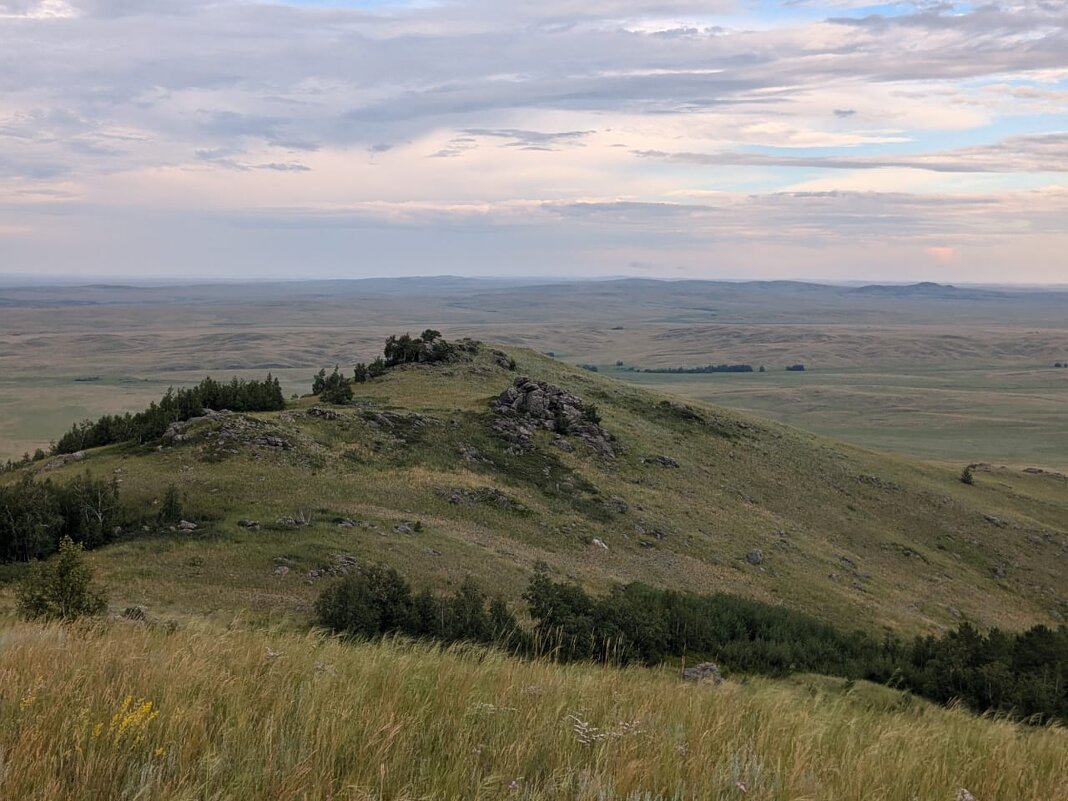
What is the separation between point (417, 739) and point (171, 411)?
102ft

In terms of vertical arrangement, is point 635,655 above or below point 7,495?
below

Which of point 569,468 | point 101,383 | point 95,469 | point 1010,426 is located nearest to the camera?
point 95,469

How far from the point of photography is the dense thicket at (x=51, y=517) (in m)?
19.1

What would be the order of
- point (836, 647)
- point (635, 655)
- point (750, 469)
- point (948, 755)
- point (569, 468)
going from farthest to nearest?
point (750, 469) → point (569, 468) → point (836, 647) → point (635, 655) → point (948, 755)

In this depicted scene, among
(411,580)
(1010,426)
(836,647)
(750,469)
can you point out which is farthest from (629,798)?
(1010,426)

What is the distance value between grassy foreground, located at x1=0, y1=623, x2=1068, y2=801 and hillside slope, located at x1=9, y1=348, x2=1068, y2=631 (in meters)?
11.2

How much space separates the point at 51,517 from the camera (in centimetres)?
1961

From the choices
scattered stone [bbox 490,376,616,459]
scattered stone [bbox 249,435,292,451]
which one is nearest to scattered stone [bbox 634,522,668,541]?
scattered stone [bbox 490,376,616,459]

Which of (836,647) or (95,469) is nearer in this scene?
(836,647)

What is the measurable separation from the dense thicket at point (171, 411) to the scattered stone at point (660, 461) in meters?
20.1

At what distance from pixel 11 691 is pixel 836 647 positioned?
19612 mm

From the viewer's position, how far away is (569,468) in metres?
36.7

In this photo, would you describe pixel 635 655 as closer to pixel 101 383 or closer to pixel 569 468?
pixel 569 468

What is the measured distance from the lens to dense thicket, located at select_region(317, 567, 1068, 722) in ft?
46.6
